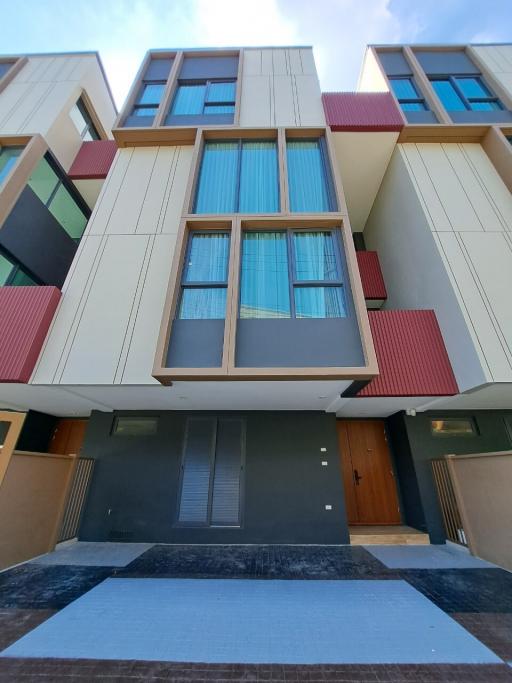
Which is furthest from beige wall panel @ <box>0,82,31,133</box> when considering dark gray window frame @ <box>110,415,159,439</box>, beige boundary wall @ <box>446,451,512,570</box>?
beige boundary wall @ <box>446,451,512,570</box>

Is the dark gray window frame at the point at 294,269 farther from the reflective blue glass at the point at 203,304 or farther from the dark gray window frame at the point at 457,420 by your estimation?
the dark gray window frame at the point at 457,420

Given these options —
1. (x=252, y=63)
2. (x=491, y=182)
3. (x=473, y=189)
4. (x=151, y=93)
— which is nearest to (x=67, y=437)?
(x=151, y=93)

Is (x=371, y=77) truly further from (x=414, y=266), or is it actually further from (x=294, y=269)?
(x=294, y=269)

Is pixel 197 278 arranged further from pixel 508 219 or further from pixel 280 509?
pixel 508 219

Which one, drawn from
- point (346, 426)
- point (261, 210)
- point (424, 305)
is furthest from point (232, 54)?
point (346, 426)

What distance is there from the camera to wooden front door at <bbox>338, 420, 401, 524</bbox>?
6145 mm

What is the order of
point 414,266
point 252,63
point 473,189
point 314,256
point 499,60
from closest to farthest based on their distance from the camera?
point 314,256 → point 473,189 → point 414,266 → point 252,63 → point 499,60

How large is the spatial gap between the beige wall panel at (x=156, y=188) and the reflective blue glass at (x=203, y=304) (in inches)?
91.8

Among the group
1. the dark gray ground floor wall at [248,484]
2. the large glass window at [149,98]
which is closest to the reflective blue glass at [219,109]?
the large glass window at [149,98]

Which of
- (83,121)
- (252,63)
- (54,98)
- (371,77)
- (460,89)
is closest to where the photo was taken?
(54,98)

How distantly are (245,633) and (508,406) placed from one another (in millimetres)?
6800

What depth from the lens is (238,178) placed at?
604 centimetres

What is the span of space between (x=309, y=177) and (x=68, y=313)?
18.8 ft

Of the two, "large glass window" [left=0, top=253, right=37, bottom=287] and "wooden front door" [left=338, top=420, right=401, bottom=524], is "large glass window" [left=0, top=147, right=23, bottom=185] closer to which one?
"large glass window" [left=0, top=253, right=37, bottom=287]
